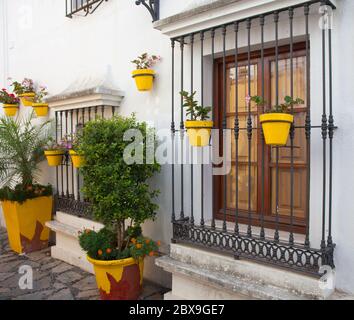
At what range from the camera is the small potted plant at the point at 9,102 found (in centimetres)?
625

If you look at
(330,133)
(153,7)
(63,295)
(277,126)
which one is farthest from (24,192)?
(330,133)

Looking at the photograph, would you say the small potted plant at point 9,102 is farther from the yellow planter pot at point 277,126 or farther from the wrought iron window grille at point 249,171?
the yellow planter pot at point 277,126

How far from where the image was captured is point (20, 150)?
5.12 m

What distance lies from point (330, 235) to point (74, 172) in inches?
148

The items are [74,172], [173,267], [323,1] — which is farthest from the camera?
[74,172]

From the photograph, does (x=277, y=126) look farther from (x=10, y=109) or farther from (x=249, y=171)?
(x=10, y=109)

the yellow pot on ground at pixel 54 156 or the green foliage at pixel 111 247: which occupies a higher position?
the yellow pot on ground at pixel 54 156

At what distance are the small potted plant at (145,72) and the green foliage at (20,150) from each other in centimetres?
212

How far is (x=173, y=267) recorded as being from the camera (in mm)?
3268

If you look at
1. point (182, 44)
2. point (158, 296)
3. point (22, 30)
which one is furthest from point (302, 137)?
point (22, 30)

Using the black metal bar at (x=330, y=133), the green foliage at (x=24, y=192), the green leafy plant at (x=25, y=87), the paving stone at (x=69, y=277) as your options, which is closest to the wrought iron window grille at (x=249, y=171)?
the black metal bar at (x=330, y=133)

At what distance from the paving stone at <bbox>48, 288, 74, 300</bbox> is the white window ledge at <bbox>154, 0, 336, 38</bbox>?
9.87ft

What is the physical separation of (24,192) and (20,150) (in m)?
0.63

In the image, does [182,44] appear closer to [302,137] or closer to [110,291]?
[302,137]
